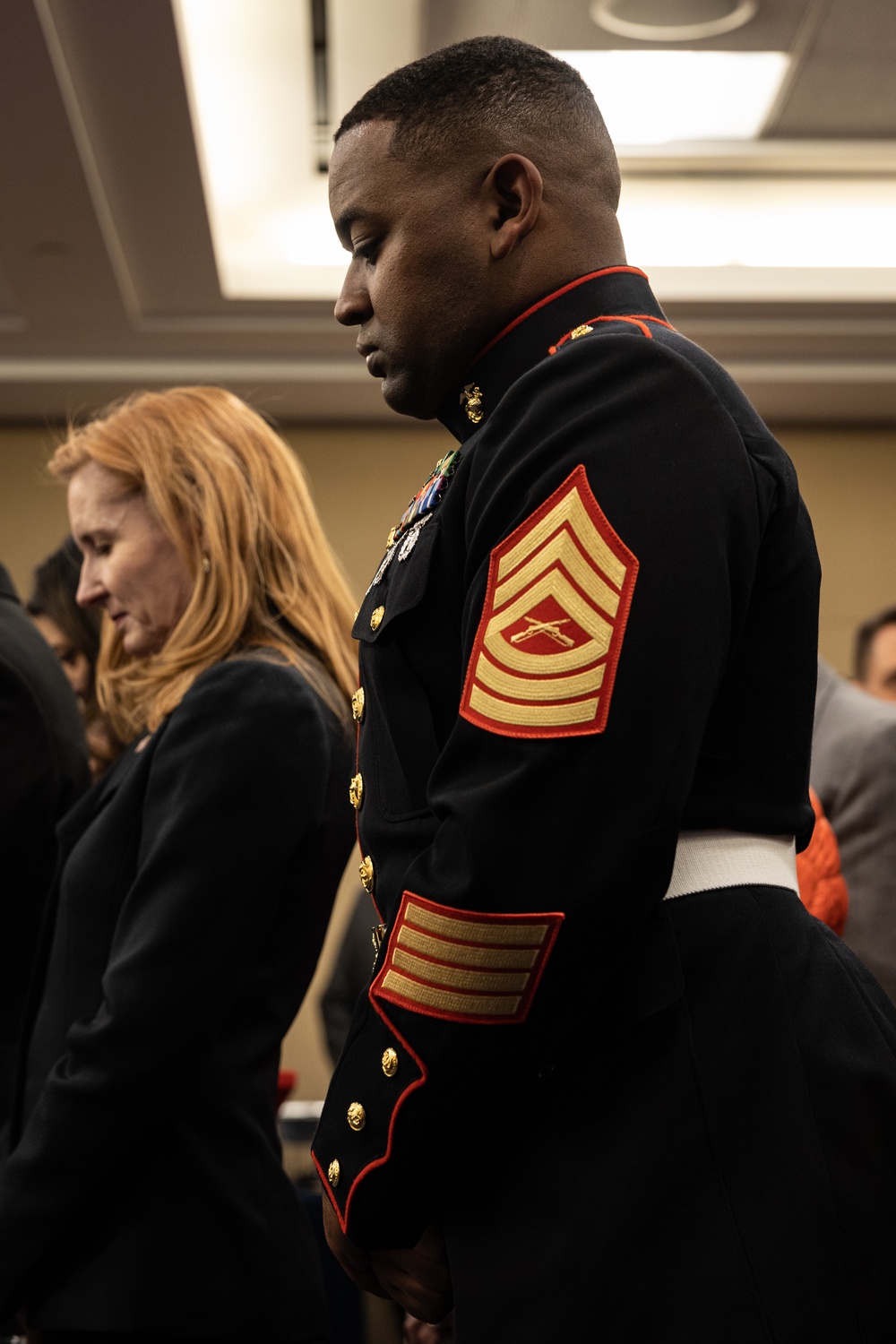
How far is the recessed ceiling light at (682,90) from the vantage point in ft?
12.2

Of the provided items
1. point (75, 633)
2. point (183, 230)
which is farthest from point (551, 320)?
point (183, 230)

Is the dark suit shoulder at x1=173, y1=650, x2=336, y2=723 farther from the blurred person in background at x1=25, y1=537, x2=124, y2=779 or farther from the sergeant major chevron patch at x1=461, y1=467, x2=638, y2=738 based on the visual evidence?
the blurred person in background at x1=25, y1=537, x2=124, y2=779

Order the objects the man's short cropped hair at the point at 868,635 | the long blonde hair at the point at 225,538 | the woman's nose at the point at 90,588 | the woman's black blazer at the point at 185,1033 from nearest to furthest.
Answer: the woman's black blazer at the point at 185,1033 < the long blonde hair at the point at 225,538 < the woman's nose at the point at 90,588 < the man's short cropped hair at the point at 868,635

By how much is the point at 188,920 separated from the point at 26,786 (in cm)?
47

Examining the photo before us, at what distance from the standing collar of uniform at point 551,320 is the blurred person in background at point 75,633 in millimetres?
1522

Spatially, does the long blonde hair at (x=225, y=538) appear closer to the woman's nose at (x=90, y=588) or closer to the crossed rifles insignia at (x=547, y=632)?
the woman's nose at (x=90, y=588)

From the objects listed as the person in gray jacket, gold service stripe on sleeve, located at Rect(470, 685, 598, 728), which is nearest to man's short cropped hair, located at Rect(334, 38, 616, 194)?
gold service stripe on sleeve, located at Rect(470, 685, 598, 728)

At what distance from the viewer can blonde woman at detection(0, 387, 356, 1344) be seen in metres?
1.35

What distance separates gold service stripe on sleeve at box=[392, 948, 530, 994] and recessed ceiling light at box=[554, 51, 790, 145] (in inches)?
133

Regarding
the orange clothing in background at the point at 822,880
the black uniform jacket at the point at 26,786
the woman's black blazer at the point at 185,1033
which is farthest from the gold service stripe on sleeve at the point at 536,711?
the black uniform jacket at the point at 26,786

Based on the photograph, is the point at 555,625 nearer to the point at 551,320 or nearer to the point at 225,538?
the point at 551,320

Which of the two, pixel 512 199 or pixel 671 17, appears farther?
pixel 671 17

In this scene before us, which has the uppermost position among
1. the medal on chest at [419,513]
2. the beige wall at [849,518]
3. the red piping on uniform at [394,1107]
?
the medal on chest at [419,513]

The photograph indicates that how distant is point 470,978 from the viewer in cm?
78
